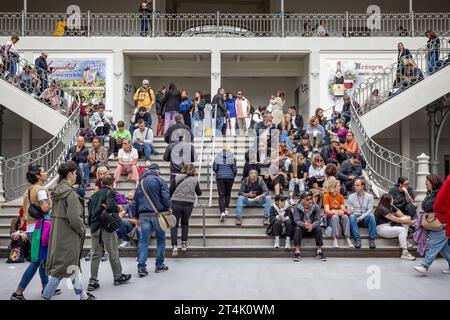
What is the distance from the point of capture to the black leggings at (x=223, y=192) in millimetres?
12039

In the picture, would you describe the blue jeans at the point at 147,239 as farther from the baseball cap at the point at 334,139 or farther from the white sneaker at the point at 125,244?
the baseball cap at the point at 334,139

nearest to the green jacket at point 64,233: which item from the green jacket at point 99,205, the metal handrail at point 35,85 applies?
the green jacket at point 99,205

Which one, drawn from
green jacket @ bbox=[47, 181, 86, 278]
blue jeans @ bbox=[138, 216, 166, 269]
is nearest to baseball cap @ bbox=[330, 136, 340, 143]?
blue jeans @ bbox=[138, 216, 166, 269]

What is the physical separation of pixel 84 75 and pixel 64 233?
48.4 ft

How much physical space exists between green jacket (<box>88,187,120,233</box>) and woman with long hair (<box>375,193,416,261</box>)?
5.78 m

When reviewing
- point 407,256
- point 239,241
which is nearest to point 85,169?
point 239,241

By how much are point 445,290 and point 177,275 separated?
4155mm

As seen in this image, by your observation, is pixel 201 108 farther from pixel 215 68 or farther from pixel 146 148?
pixel 146 148

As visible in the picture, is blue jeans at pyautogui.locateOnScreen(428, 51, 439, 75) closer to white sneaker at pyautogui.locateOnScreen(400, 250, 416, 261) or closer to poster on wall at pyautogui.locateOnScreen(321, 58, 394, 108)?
poster on wall at pyautogui.locateOnScreen(321, 58, 394, 108)

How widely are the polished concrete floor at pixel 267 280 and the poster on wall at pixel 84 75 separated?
452 inches

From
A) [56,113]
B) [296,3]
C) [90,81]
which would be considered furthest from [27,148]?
[296,3]

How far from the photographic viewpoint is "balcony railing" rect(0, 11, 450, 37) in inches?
838

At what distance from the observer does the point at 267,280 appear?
27.9ft

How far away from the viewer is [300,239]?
1049cm
